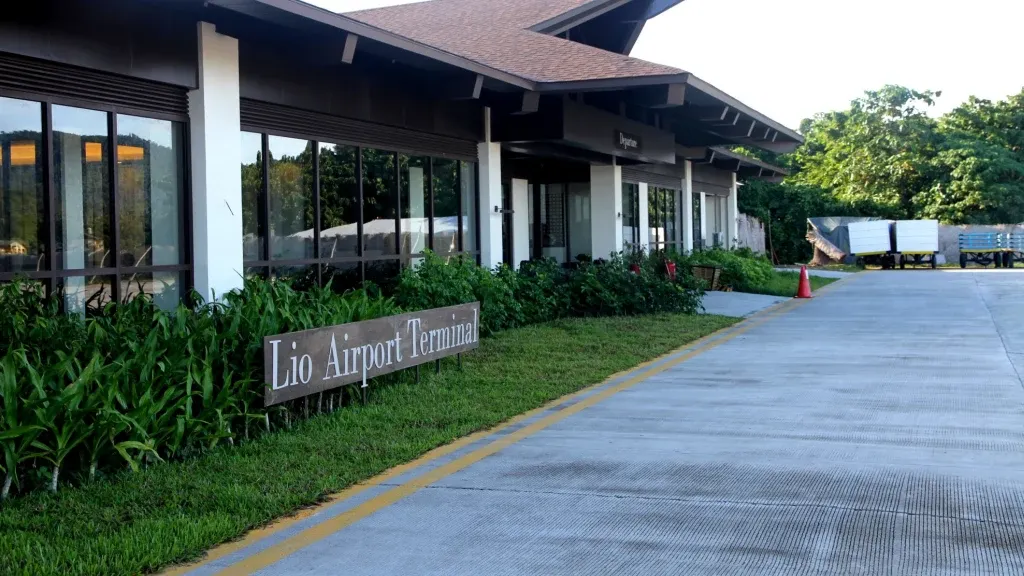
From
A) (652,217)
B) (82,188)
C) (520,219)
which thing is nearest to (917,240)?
(652,217)

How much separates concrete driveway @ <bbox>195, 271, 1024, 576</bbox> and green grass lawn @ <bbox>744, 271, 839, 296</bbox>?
521 inches

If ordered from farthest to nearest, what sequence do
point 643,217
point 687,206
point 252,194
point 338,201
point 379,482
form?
point 687,206 → point 643,217 → point 338,201 → point 252,194 → point 379,482

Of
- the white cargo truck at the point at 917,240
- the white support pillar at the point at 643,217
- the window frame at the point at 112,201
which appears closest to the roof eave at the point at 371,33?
the window frame at the point at 112,201

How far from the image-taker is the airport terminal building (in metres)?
9.37

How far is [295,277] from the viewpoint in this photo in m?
12.6

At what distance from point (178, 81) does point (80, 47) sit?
1.22 m

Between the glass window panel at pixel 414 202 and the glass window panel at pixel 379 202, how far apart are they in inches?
9.2

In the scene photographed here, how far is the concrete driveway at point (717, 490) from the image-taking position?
197 inches

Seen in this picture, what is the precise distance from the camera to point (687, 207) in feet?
98.1

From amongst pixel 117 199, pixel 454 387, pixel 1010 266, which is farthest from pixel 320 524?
pixel 1010 266

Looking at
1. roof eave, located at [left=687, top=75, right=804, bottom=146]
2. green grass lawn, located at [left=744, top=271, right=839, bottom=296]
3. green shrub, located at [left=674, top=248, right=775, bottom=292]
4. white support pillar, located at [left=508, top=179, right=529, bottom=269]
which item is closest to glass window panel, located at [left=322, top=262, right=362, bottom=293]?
roof eave, located at [left=687, top=75, right=804, bottom=146]

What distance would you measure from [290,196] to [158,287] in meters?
2.46

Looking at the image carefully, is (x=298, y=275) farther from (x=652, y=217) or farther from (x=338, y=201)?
(x=652, y=217)

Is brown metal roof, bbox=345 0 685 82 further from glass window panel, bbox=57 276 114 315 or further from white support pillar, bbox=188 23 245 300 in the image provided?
glass window panel, bbox=57 276 114 315
